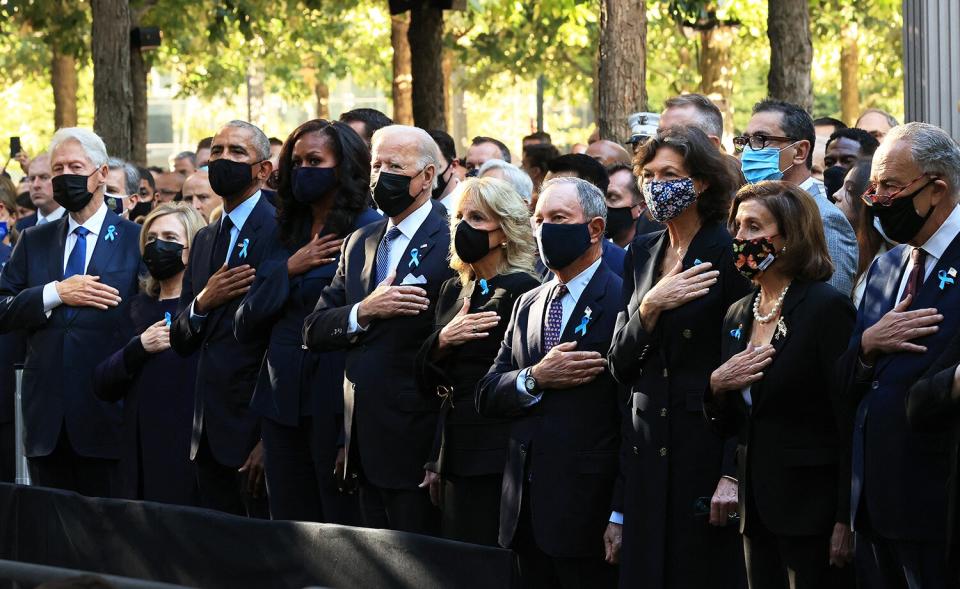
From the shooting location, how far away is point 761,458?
5.86 metres

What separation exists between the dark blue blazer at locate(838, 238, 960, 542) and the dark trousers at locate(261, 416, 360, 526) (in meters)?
3.06

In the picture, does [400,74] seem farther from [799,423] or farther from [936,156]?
[936,156]

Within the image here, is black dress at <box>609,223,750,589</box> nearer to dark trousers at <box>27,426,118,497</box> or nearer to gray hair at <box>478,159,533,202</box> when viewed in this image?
gray hair at <box>478,159,533,202</box>

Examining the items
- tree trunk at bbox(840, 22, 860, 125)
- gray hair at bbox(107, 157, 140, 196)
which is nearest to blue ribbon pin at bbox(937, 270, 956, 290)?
gray hair at bbox(107, 157, 140, 196)

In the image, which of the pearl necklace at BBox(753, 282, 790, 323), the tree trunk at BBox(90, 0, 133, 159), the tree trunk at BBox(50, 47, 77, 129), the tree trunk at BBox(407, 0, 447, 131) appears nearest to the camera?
the pearl necklace at BBox(753, 282, 790, 323)

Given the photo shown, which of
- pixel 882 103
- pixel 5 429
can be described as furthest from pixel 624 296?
pixel 882 103

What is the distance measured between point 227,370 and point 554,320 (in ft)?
7.62

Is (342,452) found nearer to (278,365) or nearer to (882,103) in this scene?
(278,365)

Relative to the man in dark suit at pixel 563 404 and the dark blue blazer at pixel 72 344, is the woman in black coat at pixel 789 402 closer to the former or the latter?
the man in dark suit at pixel 563 404

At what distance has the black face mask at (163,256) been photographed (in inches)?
351

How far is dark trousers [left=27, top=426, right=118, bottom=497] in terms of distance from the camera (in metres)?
9.19

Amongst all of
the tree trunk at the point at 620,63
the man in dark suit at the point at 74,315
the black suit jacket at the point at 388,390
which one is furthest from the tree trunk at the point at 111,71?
the black suit jacket at the point at 388,390

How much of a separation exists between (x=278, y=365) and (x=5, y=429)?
11.2ft

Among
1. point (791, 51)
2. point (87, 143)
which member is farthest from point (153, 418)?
point (791, 51)
